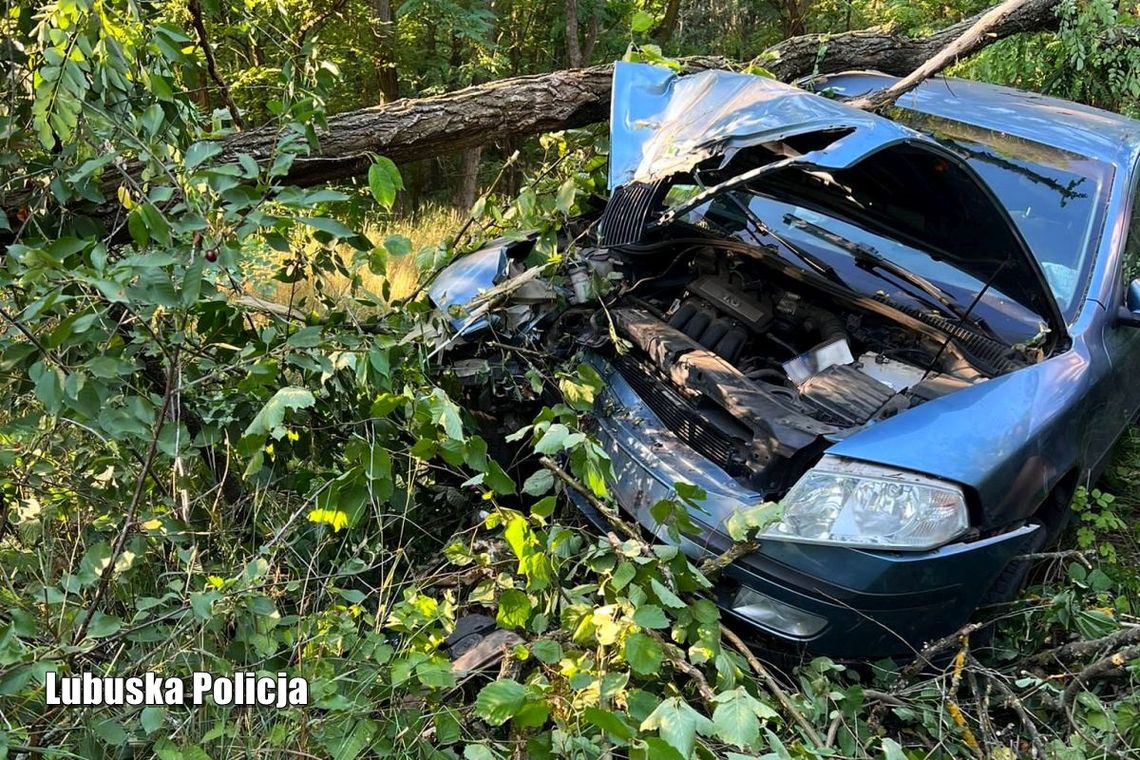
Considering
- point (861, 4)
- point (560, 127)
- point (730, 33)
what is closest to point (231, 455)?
point (560, 127)

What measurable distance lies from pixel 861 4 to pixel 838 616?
36.2ft

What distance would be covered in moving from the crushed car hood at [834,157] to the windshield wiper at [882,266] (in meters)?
0.10

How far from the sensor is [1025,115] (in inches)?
138

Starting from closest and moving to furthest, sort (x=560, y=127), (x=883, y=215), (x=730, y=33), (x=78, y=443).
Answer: (x=78, y=443), (x=883, y=215), (x=560, y=127), (x=730, y=33)

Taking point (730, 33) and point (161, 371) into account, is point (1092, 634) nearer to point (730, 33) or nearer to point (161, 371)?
point (161, 371)

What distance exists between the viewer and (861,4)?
11.0m

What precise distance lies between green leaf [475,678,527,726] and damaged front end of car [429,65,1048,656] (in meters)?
0.76

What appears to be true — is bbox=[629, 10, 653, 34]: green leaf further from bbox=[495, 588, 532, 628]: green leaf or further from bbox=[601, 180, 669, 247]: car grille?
bbox=[495, 588, 532, 628]: green leaf

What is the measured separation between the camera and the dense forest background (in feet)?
5.99

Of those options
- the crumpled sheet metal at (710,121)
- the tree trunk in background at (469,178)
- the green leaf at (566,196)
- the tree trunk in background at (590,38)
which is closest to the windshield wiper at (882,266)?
the crumpled sheet metal at (710,121)

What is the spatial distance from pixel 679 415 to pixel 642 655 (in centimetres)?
104

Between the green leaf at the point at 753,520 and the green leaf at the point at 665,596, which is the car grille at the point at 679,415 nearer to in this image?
the green leaf at the point at 753,520

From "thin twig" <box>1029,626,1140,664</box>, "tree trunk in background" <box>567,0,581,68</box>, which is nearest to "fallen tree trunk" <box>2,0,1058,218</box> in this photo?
"thin twig" <box>1029,626,1140,664</box>

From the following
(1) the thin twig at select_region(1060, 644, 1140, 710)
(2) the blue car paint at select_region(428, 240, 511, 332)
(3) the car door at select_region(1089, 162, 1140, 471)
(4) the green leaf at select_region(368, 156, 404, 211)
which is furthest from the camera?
(2) the blue car paint at select_region(428, 240, 511, 332)
